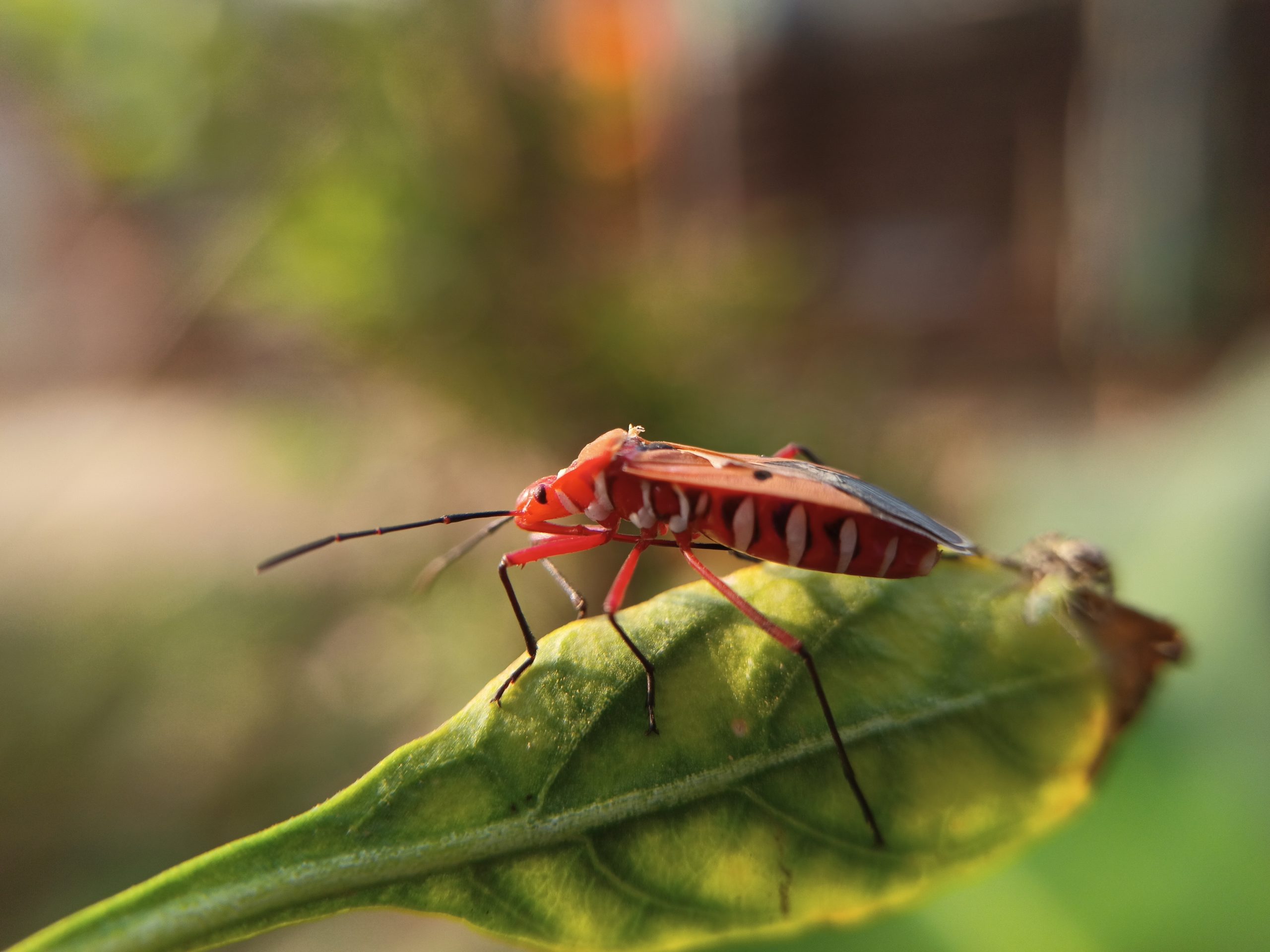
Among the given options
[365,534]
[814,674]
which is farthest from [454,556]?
[814,674]

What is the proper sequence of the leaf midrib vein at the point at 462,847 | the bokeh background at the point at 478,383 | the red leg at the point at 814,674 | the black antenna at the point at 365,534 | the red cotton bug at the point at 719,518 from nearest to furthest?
the leaf midrib vein at the point at 462,847
the red leg at the point at 814,674
the red cotton bug at the point at 719,518
the black antenna at the point at 365,534
the bokeh background at the point at 478,383

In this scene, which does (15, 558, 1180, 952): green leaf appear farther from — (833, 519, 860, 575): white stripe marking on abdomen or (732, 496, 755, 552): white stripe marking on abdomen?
(732, 496, 755, 552): white stripe marking on abdomen

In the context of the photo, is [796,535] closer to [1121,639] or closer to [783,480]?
[783,480]

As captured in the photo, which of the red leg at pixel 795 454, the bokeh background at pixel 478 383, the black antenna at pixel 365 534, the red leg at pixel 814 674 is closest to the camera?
the red leg at pixel 814 674

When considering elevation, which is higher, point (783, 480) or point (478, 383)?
point (783, 480)

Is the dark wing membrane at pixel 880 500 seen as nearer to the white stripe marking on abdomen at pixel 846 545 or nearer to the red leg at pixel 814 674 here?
the white stripe marking on abdomen at pixel 846 545

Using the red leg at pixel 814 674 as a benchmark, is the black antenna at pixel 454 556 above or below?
below

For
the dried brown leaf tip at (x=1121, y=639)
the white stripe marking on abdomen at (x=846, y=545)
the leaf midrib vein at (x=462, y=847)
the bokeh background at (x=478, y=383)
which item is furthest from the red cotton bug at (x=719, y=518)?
the bokeh background at (x=478, y=383)

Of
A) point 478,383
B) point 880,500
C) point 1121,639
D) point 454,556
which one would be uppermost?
point 880,500
